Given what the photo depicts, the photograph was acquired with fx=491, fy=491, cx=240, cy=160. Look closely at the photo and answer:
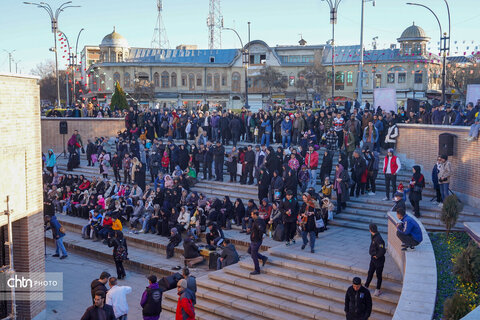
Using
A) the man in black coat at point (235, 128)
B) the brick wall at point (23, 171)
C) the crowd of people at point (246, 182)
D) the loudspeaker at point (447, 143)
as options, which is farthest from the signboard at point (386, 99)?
the brick wall at point (23, 171)

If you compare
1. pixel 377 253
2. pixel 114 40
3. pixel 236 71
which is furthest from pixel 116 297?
pixel 114 40

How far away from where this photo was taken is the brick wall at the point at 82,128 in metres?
31.2

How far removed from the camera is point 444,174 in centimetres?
1493

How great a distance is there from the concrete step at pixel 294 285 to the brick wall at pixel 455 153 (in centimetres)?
633

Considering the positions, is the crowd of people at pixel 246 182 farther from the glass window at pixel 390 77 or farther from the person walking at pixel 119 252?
the glass window at pixel 390 77

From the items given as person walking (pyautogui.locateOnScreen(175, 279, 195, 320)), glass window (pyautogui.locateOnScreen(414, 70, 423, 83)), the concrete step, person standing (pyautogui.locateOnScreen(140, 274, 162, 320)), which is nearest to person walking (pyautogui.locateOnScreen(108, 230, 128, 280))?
the concrete step

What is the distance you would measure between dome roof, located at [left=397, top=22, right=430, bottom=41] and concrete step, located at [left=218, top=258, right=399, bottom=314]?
47.4 metres

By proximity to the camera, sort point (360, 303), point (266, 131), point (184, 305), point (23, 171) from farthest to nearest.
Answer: point (266, 131)
point (23, 171)
point (184, 305)
point (360, 303)

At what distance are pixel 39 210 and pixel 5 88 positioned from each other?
112 inches

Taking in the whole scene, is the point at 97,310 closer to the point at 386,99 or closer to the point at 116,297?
the point at 116,297

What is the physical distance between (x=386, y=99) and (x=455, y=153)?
6597mm

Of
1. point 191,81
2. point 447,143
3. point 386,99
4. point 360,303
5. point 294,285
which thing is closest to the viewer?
point 360,303

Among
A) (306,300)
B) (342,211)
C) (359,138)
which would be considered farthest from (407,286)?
(359,138)

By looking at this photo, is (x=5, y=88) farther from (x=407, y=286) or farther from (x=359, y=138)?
(x=359, y=138)
